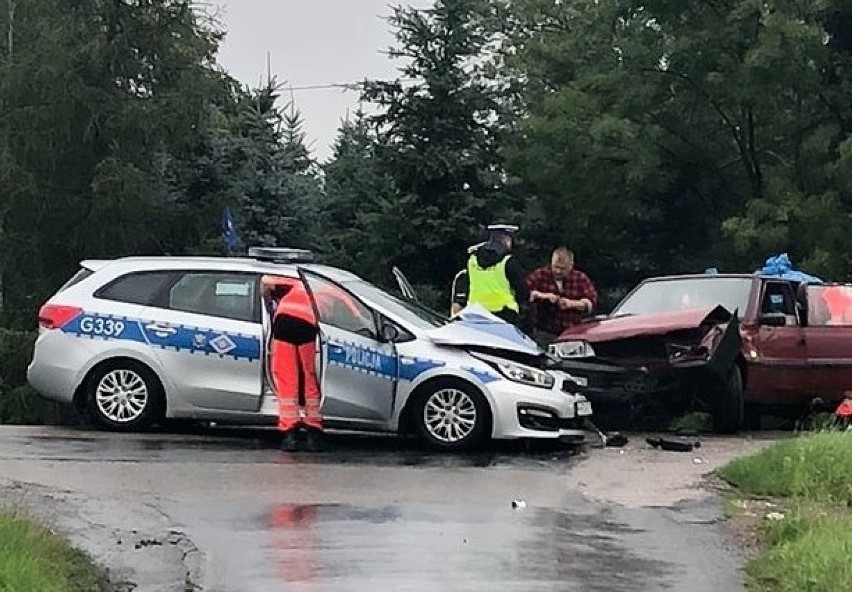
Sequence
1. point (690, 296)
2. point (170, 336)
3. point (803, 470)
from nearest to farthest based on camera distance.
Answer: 1. point (803, 470)
2. point (170, 336)
3. point (690, 296)

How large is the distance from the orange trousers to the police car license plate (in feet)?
6.97

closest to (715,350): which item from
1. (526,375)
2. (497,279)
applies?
→ (526,375)

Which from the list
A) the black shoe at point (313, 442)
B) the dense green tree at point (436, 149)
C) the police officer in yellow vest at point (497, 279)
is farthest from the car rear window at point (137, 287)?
the dense green tree at point (436, 149)

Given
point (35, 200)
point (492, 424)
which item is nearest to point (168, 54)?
point (35, 200)

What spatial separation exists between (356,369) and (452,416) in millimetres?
869

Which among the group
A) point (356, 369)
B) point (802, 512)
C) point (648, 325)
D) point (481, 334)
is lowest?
point (802, 512)

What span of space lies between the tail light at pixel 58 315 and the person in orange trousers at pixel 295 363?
77.6 inches

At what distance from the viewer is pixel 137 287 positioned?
13.9 metres

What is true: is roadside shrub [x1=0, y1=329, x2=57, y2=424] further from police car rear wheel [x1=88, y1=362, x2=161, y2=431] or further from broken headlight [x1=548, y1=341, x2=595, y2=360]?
broken headlight [x1=548, y1=341, x2=595, y2=360]

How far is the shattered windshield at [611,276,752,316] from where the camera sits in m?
15.6

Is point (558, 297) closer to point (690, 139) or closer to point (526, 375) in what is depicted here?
point (526, 375)

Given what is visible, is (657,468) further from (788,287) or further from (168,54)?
(168,54)

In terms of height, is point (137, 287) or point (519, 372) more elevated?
point (137, 287)

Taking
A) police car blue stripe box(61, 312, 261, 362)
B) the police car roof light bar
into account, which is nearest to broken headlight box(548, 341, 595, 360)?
the police car roof light bar
